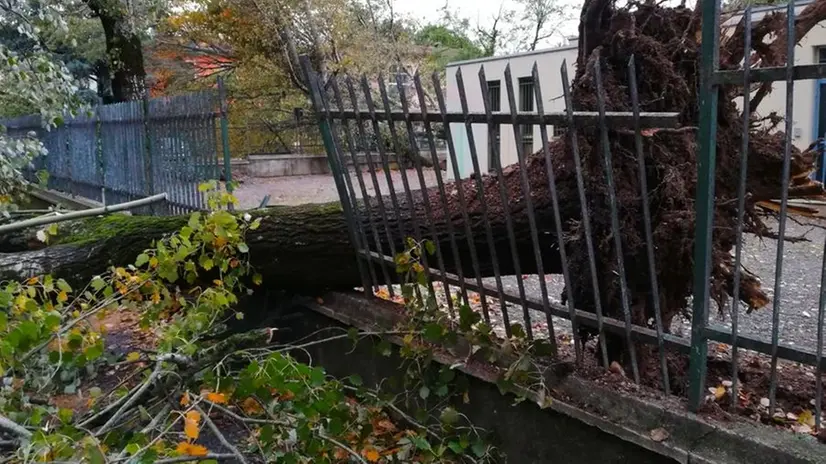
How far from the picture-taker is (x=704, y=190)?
246 cm

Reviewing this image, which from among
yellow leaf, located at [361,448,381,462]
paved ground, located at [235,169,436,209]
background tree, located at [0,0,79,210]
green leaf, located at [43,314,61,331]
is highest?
background tree, located at [0,0,79,210]

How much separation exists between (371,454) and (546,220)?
4.71ft

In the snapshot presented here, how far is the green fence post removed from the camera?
2.39 meters

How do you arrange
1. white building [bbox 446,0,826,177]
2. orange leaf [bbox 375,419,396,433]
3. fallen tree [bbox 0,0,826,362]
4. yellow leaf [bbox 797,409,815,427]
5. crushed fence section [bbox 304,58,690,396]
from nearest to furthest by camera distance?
crushed fence section [bbox 304,58,690,396]
yellow leaf [bbox 797,409,815,427]
fallen tree [bbox 0,0,826,362]
orange leaf [bbox 375,419,396,433]
white building [bbox 446,0,826,177]

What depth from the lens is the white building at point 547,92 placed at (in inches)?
385

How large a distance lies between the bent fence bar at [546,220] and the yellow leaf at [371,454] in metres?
0.84

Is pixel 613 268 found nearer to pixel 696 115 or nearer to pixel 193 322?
pixel 696 115

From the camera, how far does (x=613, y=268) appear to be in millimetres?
3170

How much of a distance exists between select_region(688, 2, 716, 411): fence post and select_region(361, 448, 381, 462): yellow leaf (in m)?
1.45

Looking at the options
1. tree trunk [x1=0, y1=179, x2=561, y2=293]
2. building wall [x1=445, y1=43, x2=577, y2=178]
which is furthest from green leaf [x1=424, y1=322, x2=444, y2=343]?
building wall [x1=445, y1=43, x2=577, y2=178]

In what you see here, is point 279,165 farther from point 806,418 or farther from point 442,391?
point 806,418

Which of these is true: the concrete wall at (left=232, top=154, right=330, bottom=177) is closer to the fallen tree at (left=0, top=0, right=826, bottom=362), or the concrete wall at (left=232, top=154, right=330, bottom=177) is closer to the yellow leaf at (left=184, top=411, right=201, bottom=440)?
the fallen tree at (left=0, top=0, right=826, bottom=362)

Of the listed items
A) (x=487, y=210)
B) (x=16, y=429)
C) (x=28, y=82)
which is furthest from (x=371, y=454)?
(x=28, y=82)

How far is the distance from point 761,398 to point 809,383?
12.8 inches
